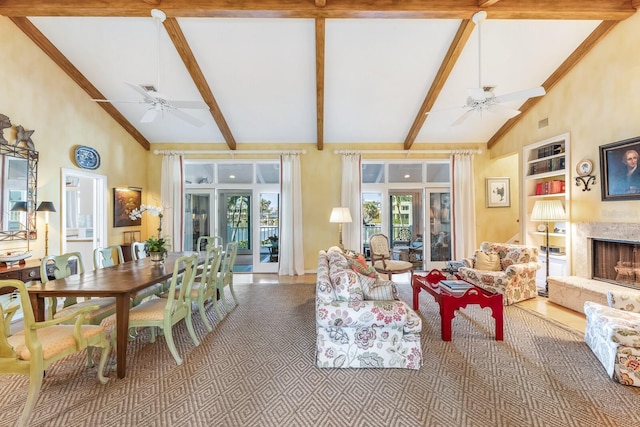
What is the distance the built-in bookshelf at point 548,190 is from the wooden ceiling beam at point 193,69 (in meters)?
5.66

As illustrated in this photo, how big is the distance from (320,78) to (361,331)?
3.62 m

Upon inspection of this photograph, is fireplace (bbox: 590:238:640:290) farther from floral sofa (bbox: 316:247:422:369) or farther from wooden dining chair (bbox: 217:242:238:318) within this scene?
wooden dining chair (bbox: 217:242:238:318)

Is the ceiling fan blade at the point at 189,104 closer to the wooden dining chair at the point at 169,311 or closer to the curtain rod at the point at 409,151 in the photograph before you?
the wooden dining chair at the point at 169,311

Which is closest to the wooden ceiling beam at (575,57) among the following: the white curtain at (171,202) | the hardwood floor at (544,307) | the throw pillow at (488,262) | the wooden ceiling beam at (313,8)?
the wooden ceiling beam at (313,8)

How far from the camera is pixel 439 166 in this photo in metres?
6.67

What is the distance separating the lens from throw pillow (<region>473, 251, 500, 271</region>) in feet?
15.3

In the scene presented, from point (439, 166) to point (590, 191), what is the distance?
2.80 meters

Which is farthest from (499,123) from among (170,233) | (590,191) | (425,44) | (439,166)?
(170,233)

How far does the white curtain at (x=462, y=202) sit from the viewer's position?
20.6ft

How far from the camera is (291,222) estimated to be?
6281mm

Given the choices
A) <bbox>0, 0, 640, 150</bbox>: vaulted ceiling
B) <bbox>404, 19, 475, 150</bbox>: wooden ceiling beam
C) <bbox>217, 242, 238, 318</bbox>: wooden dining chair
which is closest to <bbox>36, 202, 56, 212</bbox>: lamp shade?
<bbox>0, 0, 640, 150</bbox>: vaulted ceiling

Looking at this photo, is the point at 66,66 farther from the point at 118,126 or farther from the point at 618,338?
the point at 618,338

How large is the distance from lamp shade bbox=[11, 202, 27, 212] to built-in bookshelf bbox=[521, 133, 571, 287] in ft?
25.5

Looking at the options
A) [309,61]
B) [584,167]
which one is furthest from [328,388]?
[584,167]
